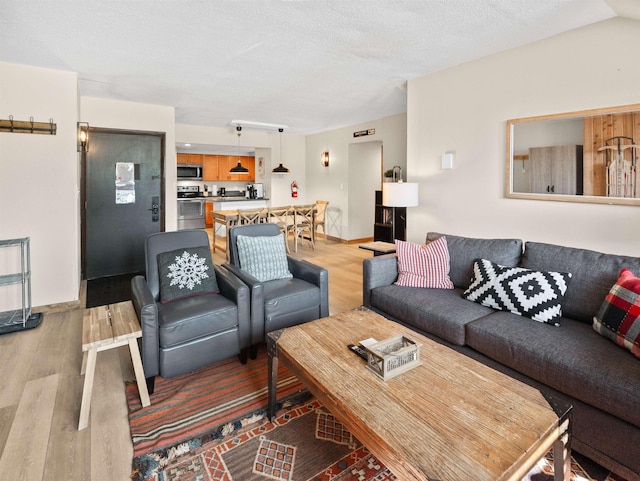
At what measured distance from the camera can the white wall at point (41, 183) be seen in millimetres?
3414

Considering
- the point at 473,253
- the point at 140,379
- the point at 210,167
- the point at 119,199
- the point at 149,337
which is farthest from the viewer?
the point at 210,167

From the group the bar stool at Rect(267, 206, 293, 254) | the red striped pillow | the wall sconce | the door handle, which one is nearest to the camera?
the red striped pillow

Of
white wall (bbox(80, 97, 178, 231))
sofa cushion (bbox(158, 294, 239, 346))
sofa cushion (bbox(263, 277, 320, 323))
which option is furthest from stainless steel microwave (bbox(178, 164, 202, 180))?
sofa cushion (bbox(158, 294, 239, 346))

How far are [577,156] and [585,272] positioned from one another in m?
1.03

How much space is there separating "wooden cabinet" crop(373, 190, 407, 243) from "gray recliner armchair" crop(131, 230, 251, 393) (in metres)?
3.82

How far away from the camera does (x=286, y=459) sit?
171cm

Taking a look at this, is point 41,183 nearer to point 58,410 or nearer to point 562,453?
point 58,410

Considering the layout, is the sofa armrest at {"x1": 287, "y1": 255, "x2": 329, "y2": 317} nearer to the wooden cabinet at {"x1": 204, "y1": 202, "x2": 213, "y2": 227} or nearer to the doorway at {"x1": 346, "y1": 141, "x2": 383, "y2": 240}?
the doorway at {"x1": 346, "y1": 141, "x2": 383, "y2": 240}

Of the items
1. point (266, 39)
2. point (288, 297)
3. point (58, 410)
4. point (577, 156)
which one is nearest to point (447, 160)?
point (577, 156)

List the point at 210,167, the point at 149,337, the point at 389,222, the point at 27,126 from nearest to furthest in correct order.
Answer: the point at 149,337
the point at 27,126
the point at 389,222
the point at 210,167

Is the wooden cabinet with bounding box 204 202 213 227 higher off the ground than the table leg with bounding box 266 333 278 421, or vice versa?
the wooden cabinet with bounding box 204 202 213 227

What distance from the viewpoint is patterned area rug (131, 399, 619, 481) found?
1.62m

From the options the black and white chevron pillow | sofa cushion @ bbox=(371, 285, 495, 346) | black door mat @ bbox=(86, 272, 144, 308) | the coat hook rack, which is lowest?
black door mat @ bbox=(86, 272, 144, 308)

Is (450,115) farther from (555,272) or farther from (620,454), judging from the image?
(620,454)
